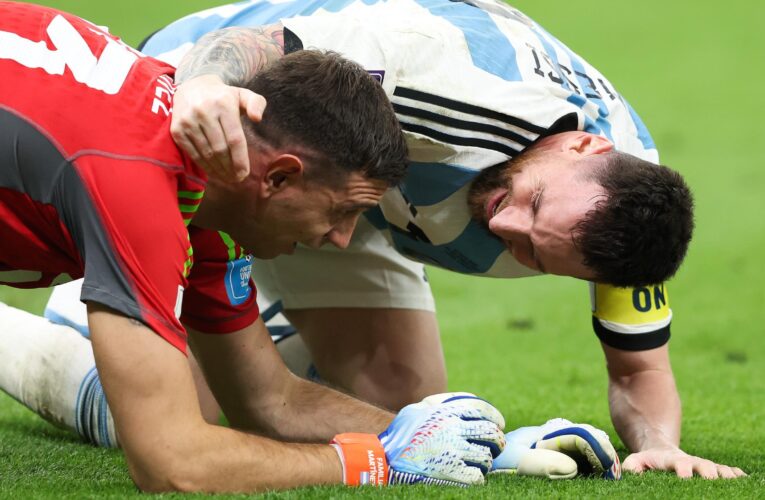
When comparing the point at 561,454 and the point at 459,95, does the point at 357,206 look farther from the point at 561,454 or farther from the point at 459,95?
the point at 561,454

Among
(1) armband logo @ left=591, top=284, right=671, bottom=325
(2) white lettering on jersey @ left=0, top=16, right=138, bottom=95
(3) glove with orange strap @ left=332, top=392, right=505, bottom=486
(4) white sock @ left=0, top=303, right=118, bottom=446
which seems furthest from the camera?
(4) white sock @ left=0, top=303, right=118, bottom=446

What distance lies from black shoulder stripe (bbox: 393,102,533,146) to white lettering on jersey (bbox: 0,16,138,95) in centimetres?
72

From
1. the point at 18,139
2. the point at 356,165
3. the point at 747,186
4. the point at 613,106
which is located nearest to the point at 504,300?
the point at 747,186

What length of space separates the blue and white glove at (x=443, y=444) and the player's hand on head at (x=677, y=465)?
0.38 meters

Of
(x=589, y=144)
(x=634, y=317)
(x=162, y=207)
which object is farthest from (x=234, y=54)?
(x=634, y=317)

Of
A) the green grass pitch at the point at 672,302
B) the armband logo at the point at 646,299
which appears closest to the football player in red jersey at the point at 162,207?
the green grass pitch at the point at 672,302

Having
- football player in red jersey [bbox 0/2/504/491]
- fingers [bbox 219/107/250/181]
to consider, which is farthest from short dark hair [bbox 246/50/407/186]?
fingers [bbox 219/107/250/181]

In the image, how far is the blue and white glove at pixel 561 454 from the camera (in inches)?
94.6

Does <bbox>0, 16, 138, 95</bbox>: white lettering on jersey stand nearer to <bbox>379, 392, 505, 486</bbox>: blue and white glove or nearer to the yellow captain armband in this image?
<bbox>379, 392, 505, 486</bbox>: blue and white glove

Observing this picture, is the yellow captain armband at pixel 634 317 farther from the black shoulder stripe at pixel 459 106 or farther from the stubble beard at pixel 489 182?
the black shoulder stripe at pixel 459 106

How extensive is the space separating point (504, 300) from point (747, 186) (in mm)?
2174

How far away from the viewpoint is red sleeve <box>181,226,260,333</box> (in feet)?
8.86

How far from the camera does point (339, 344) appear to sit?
3.69 meters

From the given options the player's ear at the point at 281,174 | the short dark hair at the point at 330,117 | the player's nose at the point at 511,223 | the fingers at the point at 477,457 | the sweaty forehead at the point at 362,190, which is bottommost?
the fingers at the point at 477,457
